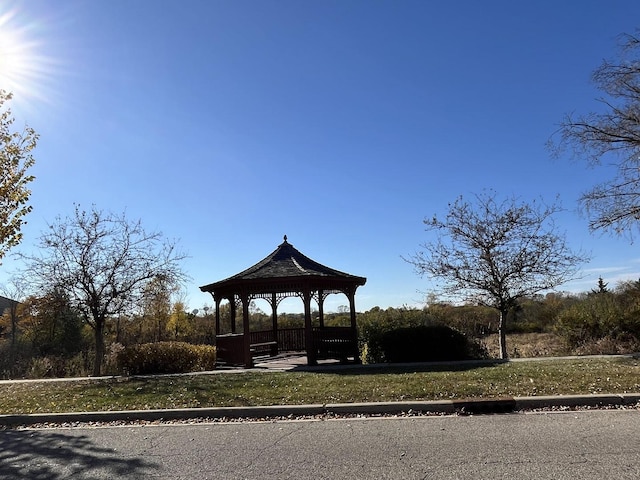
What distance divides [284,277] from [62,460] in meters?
8.78

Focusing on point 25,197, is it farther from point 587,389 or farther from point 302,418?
point 587,389

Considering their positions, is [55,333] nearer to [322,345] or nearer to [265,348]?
[265,348]

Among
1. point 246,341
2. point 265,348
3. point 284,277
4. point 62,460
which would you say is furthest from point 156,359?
point 62,460

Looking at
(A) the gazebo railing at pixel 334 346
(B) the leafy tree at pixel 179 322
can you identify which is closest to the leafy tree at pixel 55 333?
(B) the leafy tree at pixel 179 322

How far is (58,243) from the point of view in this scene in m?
16.2

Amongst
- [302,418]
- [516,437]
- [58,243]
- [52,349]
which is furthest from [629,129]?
[52,349]

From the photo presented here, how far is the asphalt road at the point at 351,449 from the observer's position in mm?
4859

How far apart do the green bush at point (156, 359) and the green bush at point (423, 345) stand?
5935mm

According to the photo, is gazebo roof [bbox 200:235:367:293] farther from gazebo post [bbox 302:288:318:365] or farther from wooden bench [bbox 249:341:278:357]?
wooden bench [bbox 249:341:278:357]

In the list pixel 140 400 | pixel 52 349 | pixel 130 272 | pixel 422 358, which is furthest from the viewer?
pixel 52 349

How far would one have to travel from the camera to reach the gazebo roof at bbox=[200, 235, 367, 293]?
46.9ft

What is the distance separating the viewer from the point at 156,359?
14.1 m

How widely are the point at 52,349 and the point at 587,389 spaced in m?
22.0

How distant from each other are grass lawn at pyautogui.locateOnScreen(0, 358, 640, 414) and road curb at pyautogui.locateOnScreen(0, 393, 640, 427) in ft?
1.37
